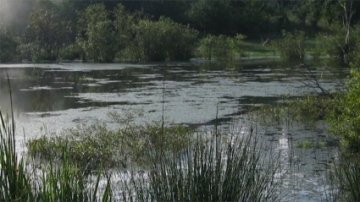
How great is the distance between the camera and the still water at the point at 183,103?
36.7 feet

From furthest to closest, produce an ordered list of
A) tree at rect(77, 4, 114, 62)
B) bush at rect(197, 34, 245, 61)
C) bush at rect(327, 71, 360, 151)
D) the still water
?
tree at rect(77, 4, 114, 62)
bush at rect(197, 34, 245, 61)
the still water
bush at rect(327, 71, 360, 151)

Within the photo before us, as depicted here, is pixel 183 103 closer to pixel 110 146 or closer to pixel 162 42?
pixel 110 146

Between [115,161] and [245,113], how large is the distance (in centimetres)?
815

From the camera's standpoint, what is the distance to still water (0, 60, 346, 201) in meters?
11.2

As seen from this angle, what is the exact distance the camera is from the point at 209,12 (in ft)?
254

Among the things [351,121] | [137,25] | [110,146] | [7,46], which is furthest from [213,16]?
[351,121]

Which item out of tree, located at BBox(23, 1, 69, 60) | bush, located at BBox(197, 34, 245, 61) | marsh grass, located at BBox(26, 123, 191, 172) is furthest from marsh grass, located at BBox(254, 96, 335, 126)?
tree, located at BBox(23, 1, 69, 60)

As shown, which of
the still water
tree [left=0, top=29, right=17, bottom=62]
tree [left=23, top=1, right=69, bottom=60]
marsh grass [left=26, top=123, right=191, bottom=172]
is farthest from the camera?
tree [left=23, top=1, right=69, bottom=60]

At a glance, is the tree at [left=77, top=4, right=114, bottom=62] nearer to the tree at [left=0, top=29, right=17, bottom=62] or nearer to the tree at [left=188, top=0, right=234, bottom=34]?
the tree at [left=0, top=29, right=17, bottom=62]

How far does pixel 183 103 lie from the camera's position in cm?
2094

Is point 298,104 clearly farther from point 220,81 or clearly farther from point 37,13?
point 37,13

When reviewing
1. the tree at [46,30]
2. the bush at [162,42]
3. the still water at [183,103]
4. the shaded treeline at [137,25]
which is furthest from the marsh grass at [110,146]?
the tree at [46,30]

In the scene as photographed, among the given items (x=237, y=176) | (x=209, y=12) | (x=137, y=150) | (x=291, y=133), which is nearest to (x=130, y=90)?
(x=291, y=133)

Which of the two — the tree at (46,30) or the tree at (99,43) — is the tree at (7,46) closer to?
the tree at (46,30)
